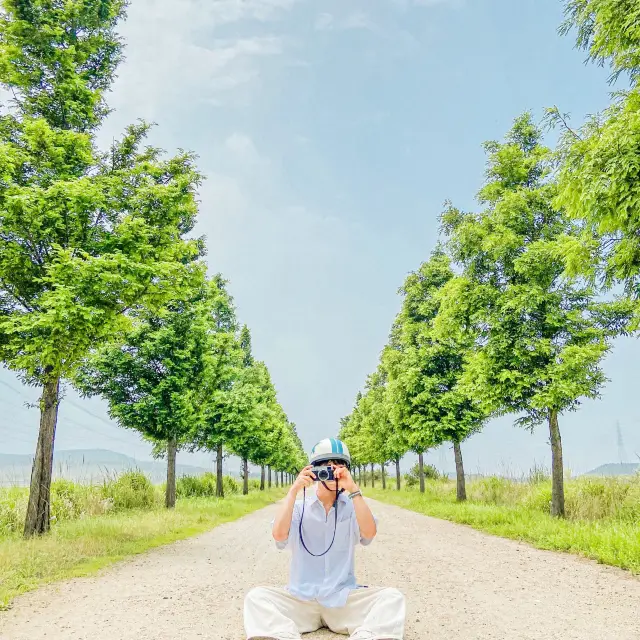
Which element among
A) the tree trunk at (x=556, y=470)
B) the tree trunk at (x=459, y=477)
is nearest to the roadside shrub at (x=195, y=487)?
the tree trunk at (x=459, y=477)

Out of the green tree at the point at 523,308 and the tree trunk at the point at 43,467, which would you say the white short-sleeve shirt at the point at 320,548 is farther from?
the green tree at the point at 523,308

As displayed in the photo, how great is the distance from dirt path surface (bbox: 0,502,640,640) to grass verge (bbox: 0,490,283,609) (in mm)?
411

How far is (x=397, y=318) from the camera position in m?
25.2

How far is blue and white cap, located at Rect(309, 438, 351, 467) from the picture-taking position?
162 inches

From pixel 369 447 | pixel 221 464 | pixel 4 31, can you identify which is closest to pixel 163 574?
pixel 4 31

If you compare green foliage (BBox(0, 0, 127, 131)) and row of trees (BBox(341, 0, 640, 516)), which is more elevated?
green foliage (BBox(0, 0, 127, 131))

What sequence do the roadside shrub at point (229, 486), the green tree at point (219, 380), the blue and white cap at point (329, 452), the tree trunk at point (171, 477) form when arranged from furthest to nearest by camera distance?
1. the roadside shrub at point (229, 486)
2. the green tree at point (219, 380)
3. the tree trunk at point (171, 477)
4. the blue and white cap at point (329, 452)

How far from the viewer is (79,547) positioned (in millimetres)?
8812

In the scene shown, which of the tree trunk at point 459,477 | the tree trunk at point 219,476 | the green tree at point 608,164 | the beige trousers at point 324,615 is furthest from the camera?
the tree trunk at point 219,476

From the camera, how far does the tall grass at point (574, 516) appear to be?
827 centimetres

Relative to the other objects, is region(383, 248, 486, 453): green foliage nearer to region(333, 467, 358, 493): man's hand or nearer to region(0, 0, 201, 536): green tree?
region(0, 0, 201, 536): green tree

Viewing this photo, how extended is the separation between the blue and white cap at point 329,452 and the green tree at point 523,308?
9.95 meters

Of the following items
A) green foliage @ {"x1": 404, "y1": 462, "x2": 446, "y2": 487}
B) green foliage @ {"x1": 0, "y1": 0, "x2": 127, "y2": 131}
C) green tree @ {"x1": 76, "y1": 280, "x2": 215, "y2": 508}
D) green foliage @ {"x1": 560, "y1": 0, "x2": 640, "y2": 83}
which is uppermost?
green foliage @ {"x1": 0, "y1": 0, "x2": 127, "y2": 131}

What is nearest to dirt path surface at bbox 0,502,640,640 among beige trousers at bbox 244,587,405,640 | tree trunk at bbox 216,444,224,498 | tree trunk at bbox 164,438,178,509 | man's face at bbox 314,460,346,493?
beige trousers at bbox 244,587,405,640
